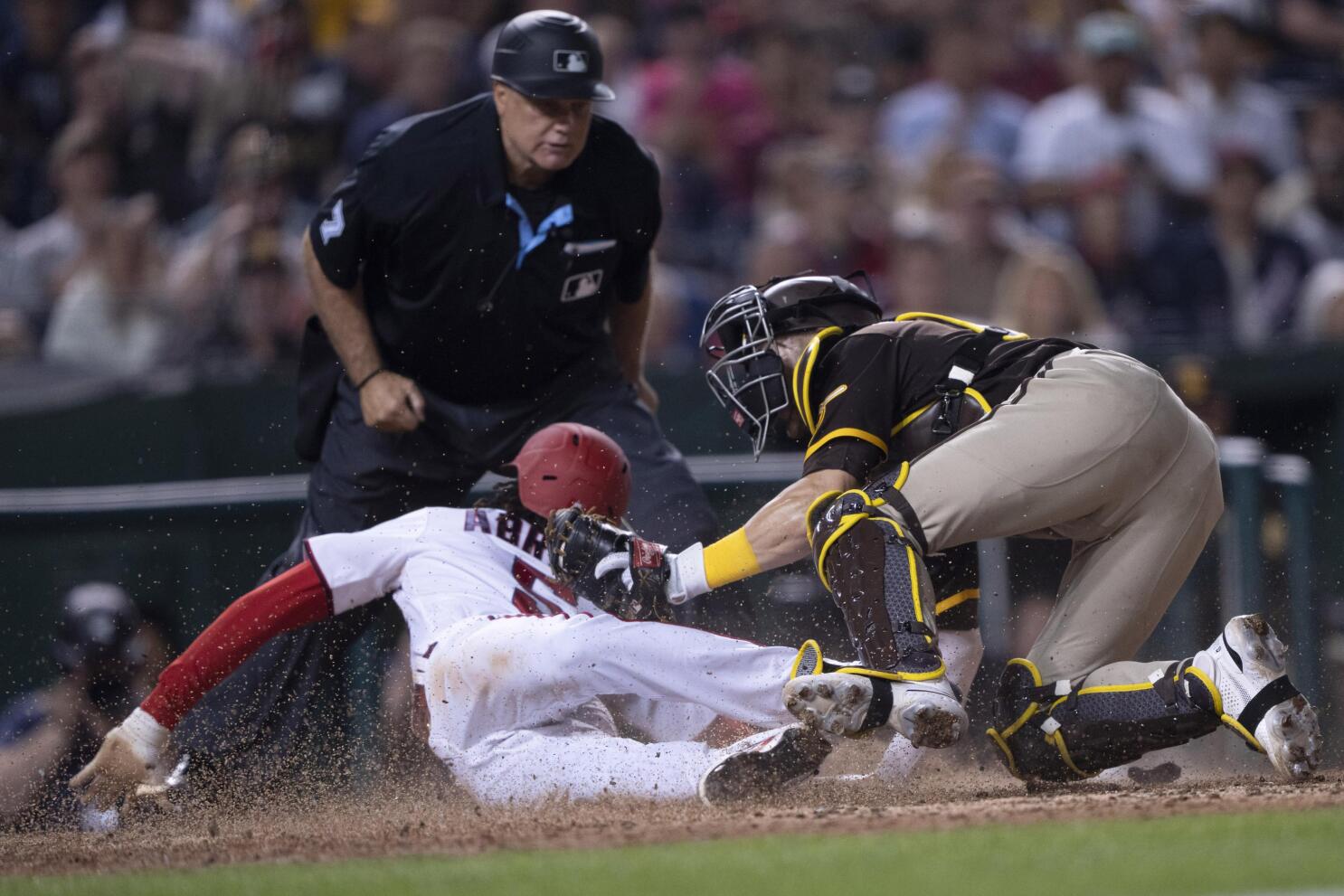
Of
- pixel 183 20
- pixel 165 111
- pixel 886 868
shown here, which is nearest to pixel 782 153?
pixel 165 111

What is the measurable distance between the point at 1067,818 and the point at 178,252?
629cm

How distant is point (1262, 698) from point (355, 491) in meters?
3.15

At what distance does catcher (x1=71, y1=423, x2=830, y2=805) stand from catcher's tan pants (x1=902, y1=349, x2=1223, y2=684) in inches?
25.8

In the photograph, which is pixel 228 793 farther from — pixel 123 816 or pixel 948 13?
pixel 948 13

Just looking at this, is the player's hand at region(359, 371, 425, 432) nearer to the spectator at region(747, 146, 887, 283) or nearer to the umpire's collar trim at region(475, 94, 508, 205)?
the umpire's collar trim at region(475, 94, 508, 205)

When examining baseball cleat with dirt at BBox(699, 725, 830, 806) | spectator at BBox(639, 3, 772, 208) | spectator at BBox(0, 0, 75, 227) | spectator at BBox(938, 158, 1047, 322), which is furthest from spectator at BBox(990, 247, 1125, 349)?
spectator at BBox(0, 0, 75, 227)

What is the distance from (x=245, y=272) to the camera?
8.14 meters

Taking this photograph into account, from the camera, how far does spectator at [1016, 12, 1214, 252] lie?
9172 mm

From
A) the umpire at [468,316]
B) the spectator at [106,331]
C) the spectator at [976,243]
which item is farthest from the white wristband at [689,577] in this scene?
the spectator at [976,243]

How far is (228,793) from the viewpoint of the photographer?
574 cm

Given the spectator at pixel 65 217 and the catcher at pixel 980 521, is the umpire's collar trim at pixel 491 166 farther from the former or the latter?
the spectator at pixel 65 217

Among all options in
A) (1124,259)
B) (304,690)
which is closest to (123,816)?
(304,690)

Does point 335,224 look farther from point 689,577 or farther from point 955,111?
Result: point 955,111

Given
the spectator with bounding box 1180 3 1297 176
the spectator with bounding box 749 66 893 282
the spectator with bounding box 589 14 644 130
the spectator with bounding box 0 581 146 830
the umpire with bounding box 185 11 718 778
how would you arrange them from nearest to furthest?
the umpire with bounding box 185 11 718 778, the spectator with bounding box 0 581 146 830, the spectator with bounding box 749 66 893 282, the spectator with bounding box 1180 3 1297 176, the spectator with bounding box 589 14 644 130
